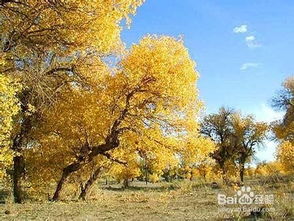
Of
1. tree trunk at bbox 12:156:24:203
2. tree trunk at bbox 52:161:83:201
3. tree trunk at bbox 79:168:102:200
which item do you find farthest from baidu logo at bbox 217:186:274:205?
tree trunk at bbox 12:156:24:203

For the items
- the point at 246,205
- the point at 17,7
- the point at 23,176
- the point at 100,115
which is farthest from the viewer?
the point at 23,176

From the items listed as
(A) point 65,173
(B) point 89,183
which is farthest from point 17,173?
(B) point 89,183

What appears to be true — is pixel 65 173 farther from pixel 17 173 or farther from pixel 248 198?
pixel 248 198

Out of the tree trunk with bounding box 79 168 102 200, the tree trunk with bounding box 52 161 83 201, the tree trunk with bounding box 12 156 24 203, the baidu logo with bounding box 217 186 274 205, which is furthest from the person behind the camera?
the tree trunk with bounding box 79 168 102 200

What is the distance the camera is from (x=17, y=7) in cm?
1653

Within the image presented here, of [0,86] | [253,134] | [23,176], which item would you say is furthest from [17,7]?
[253,134]

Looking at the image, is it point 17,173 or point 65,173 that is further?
point 17,173

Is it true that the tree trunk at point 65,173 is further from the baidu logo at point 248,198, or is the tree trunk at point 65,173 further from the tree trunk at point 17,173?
the baidu logo at point 248,198

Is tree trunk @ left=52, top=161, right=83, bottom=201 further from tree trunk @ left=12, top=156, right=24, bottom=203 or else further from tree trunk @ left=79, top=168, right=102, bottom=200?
tree trunk @ left=79, top=168, right=102, bottom=200

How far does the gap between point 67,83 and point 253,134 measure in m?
48.7

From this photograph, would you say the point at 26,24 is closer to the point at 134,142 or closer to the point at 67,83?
the point at 67,83

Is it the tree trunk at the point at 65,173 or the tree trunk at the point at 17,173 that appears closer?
the tree trunk at the point at 65,173

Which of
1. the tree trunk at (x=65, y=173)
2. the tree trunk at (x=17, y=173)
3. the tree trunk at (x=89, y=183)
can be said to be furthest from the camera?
the tree trunk at (x=89, y=183)

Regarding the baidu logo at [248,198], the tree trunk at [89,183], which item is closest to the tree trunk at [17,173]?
the tree trunk at [89,183]
